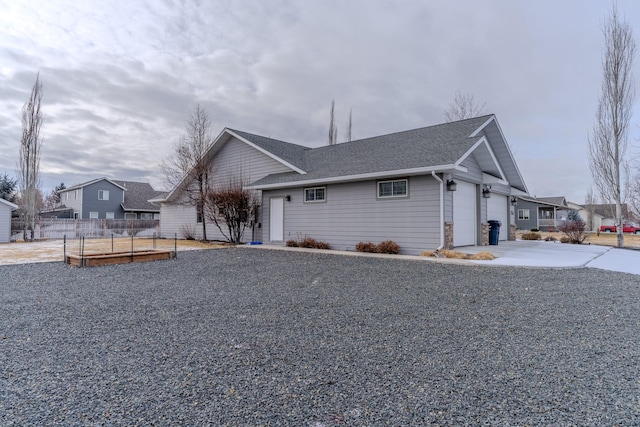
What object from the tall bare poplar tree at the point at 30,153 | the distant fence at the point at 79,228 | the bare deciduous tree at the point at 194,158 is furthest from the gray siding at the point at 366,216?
the tall bare poplar tree at the point at 30,153

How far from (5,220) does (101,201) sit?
661 inches

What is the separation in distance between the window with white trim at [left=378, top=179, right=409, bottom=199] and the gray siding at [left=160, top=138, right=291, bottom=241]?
15.3 ft

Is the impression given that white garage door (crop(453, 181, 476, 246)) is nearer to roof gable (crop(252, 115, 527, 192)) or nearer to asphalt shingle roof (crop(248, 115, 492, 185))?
roof gable (crop(252, 115, 527, 192))

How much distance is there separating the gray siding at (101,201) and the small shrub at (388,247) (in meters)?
31.9

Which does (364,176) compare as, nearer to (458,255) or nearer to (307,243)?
(307,243)

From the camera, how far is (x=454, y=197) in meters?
10.5

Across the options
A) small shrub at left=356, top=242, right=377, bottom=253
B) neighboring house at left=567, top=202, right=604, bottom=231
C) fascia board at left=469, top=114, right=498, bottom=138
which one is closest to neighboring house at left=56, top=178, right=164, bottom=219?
small shrub at left=356, top=242, right=377, bottom=253

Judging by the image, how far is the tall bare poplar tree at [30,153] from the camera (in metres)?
17.8

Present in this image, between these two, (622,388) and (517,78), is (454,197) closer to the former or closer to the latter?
A: (517,78)

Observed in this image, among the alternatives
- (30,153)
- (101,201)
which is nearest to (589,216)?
(30,153)

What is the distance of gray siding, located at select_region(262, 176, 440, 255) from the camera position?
988 centimetres

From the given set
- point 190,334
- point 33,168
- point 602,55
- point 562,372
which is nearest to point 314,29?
point 190,334

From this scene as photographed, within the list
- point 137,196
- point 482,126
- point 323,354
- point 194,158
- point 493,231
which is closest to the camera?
point 323,354

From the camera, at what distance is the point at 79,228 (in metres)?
20.6
